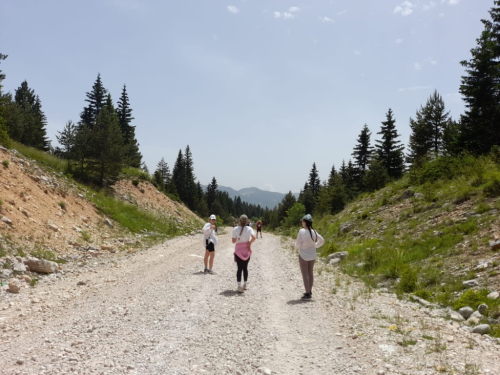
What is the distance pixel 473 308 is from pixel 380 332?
9.09 ft

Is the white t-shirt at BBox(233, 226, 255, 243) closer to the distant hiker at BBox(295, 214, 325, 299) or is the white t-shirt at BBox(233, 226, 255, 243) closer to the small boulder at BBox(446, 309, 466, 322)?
the distant hiker at BBox(295, 214, 325, 299)

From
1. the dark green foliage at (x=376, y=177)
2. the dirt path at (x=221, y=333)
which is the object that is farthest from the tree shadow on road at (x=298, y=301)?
the dark green foliage at (x=376, y=177)

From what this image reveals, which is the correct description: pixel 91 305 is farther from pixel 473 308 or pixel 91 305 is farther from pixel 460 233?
pixel 460 233

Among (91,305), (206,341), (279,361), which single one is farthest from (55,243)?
(279,361)

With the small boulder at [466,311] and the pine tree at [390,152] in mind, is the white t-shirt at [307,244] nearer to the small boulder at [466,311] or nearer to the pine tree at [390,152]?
the small boulder at [466,311]

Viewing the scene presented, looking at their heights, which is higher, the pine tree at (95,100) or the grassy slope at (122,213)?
the pine tree at (95,100)

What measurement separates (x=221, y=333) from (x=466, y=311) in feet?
17.9

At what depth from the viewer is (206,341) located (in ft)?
17.4

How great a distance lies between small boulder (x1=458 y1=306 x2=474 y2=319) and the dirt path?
608 mm

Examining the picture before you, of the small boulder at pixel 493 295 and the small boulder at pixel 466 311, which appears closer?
the small boulder at pixel 466 311

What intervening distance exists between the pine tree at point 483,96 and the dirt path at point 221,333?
58.9 ft

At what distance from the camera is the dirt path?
448 centimetres

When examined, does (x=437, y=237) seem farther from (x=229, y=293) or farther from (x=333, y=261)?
(x=229, y=293)

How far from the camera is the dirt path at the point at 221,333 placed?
4.48 m
